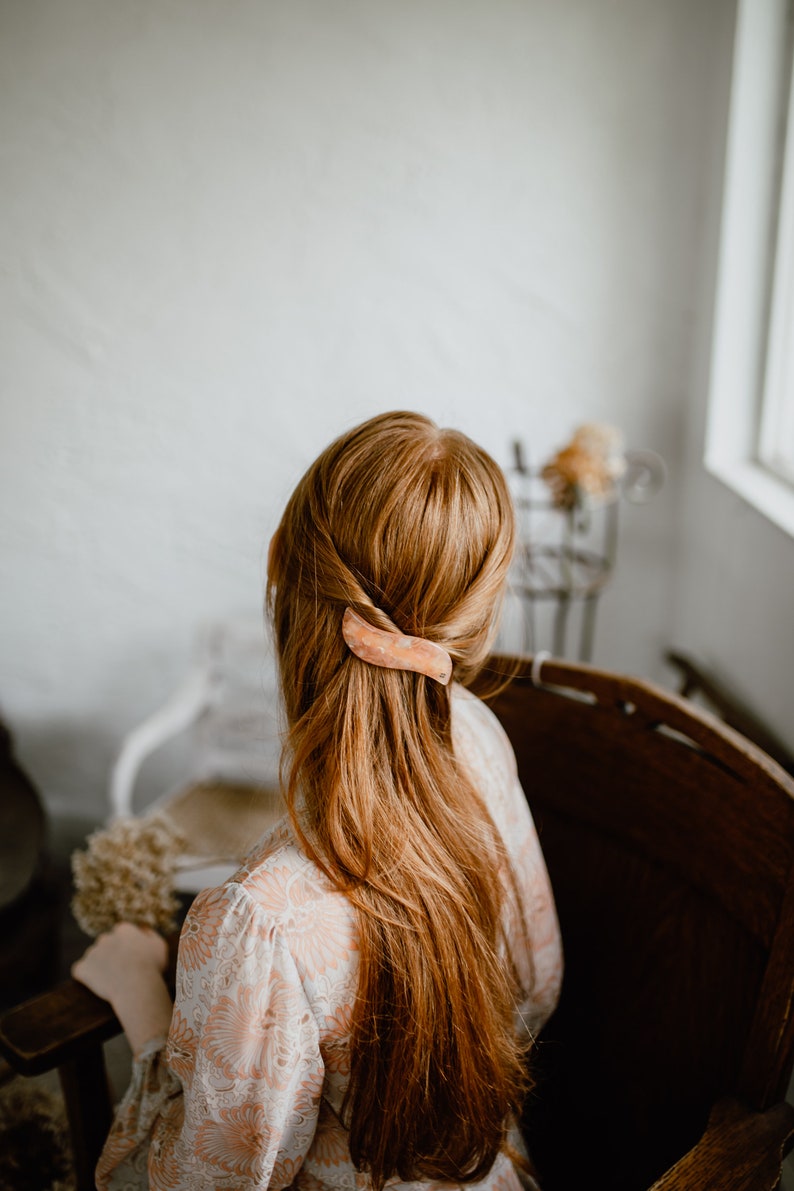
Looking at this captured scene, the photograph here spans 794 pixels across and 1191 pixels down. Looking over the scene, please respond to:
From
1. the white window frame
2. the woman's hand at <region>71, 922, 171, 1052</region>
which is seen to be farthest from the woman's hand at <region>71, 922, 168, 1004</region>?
the white window frame

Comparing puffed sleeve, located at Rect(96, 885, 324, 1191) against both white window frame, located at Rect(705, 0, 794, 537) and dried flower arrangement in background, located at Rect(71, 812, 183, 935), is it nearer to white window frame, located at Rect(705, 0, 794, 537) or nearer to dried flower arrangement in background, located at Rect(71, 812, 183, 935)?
dried flower arrangement in background, located at Rect(71, 812, 183, 935)

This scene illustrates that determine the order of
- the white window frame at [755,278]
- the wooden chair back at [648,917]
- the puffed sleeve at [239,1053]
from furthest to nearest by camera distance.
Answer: the white window frame at [755,278]
the wooden chair back at [648,917]
the puffed sleeve at [239,1053]

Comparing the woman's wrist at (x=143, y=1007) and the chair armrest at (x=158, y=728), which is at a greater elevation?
the woman's wrist at (x=143, y=1007)

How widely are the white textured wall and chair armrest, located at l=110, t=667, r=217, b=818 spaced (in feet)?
0.74

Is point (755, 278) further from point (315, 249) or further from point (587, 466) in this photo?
point (315, 249)

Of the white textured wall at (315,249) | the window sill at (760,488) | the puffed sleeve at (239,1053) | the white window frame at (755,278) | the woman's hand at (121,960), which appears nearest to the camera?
the puffed sleeve at (239,1053)

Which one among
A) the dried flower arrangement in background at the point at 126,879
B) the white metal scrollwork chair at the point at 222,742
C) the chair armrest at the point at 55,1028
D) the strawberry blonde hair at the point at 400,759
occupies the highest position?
the strawberry blonde hair at the point at 400,759

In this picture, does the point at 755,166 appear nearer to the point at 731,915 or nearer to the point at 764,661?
the point at 764,661

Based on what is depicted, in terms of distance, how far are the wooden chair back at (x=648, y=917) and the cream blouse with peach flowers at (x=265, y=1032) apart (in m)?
0.20

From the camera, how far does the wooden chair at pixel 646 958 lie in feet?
2.48

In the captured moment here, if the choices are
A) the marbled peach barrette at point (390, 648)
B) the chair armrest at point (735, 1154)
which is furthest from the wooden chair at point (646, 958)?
the marbled peach barrette at point (390, 648)

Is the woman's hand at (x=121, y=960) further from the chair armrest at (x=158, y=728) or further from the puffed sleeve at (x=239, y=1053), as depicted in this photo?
the chair armrest at (x=158, y=728)

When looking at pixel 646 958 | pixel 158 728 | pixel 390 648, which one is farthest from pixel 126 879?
pixel 158 728

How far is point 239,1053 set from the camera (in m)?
0.70
